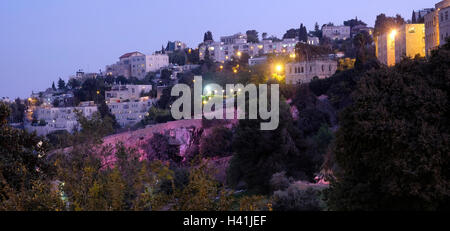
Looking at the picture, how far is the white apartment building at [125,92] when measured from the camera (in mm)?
73238

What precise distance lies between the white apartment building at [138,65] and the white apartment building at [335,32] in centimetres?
3564

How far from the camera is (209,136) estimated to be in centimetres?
3347

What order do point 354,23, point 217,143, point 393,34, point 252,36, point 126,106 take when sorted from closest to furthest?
point 217,143
point 393,34
point 126,106
point 354,23
point 252,36

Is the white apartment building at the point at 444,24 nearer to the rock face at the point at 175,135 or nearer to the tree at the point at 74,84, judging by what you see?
the rock face at the point at 175,135

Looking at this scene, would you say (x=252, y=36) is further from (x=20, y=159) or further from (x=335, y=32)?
(x=20, y=159)

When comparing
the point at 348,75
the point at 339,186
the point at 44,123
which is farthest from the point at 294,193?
the point at 44,123

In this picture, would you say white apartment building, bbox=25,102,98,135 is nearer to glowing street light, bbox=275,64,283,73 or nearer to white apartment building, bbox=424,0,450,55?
glowing street light, bbox=275,64,283,73

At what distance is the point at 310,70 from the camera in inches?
1839

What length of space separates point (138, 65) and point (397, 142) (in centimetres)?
9387

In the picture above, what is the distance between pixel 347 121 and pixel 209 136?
23.6m

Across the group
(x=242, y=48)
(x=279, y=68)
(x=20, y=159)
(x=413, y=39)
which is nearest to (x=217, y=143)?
(x=413, y=39)

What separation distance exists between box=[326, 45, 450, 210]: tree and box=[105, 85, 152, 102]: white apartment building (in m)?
64.9

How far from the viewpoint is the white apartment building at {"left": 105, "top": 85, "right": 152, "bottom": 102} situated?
7324 cm

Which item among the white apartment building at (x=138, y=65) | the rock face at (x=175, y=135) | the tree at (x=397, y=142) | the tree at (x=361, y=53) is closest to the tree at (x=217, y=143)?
the rock face at (x=175, y=135)
